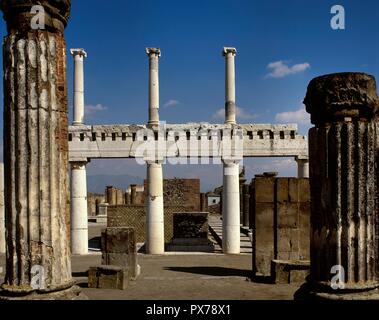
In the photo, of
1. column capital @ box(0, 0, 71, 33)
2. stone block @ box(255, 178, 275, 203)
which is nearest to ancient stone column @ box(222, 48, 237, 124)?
stone block @ box(255, 178, 275, 203)

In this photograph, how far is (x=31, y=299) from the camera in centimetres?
471

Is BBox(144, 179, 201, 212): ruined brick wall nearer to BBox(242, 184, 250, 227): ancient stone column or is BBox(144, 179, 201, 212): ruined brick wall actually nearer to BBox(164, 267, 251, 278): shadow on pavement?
BBox(242, 184, 250, 227): ancient stone column

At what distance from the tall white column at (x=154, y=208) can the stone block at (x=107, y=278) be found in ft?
16.9

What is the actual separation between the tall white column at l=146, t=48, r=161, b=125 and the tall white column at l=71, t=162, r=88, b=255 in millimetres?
3039

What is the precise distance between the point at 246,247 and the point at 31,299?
12.5 meters

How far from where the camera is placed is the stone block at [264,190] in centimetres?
1049

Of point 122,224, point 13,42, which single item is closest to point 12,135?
point 13,42

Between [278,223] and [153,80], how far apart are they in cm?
703

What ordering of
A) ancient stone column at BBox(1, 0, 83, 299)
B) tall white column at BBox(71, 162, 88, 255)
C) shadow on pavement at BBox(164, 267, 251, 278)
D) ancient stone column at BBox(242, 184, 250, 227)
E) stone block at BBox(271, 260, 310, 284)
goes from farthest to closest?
1. ancient stone column at BBox(242, 184, 250, 227)
2. tall white column at BBox(71, 162, 88, 255)
3. shadow on pavement at BBox(164, 267, 251, 278)
4. stone block at BBox(271, 260, 310, 284)
5. ancient stone column at BBox(1, 0, 83, 299)

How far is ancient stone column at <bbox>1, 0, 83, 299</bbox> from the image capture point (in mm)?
4812

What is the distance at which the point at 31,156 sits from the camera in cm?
481

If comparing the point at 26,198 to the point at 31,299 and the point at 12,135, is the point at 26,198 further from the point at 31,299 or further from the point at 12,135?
the point at 31,299

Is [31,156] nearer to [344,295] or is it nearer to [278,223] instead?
[344,295]

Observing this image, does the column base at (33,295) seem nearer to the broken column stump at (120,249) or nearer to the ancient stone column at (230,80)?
the broken column stump at (120,249)
